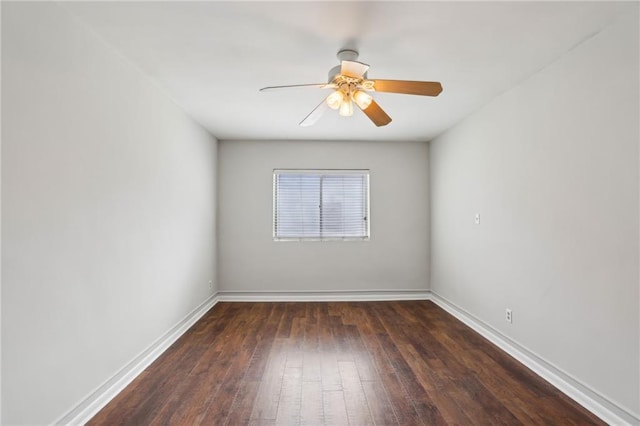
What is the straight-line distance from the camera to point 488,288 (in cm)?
325

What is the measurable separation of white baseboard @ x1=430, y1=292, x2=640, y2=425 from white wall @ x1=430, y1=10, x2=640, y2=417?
0.14 feet

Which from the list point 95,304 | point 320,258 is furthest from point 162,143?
point 320,258

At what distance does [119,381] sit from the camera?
89.5 inches

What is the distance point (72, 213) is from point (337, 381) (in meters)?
2.03

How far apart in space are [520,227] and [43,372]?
336cm

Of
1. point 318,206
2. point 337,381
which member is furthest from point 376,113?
point 318,206

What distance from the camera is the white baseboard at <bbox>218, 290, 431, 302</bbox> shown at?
4.69 metres

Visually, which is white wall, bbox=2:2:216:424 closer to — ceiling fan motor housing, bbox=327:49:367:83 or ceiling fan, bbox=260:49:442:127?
ceiling fan, bbox=260:49:442:127

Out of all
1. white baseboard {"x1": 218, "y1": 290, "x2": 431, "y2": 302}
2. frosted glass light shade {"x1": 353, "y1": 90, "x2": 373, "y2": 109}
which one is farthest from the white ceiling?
white baseboard {"x1": 218, "y1": 290, "x2": 431, "y2": 302}

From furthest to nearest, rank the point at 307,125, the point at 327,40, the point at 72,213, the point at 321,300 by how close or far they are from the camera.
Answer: the point at 321,300 < the point at 307,125 < the point at 327,40 < the point at 72,213

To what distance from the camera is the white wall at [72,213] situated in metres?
1.52

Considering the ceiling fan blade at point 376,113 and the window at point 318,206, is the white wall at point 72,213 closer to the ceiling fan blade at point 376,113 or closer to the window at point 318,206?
the ceiling fan blade at point 376,113

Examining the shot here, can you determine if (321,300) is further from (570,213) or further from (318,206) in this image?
(570,213)

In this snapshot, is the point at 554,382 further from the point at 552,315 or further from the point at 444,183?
the point at 444,183
